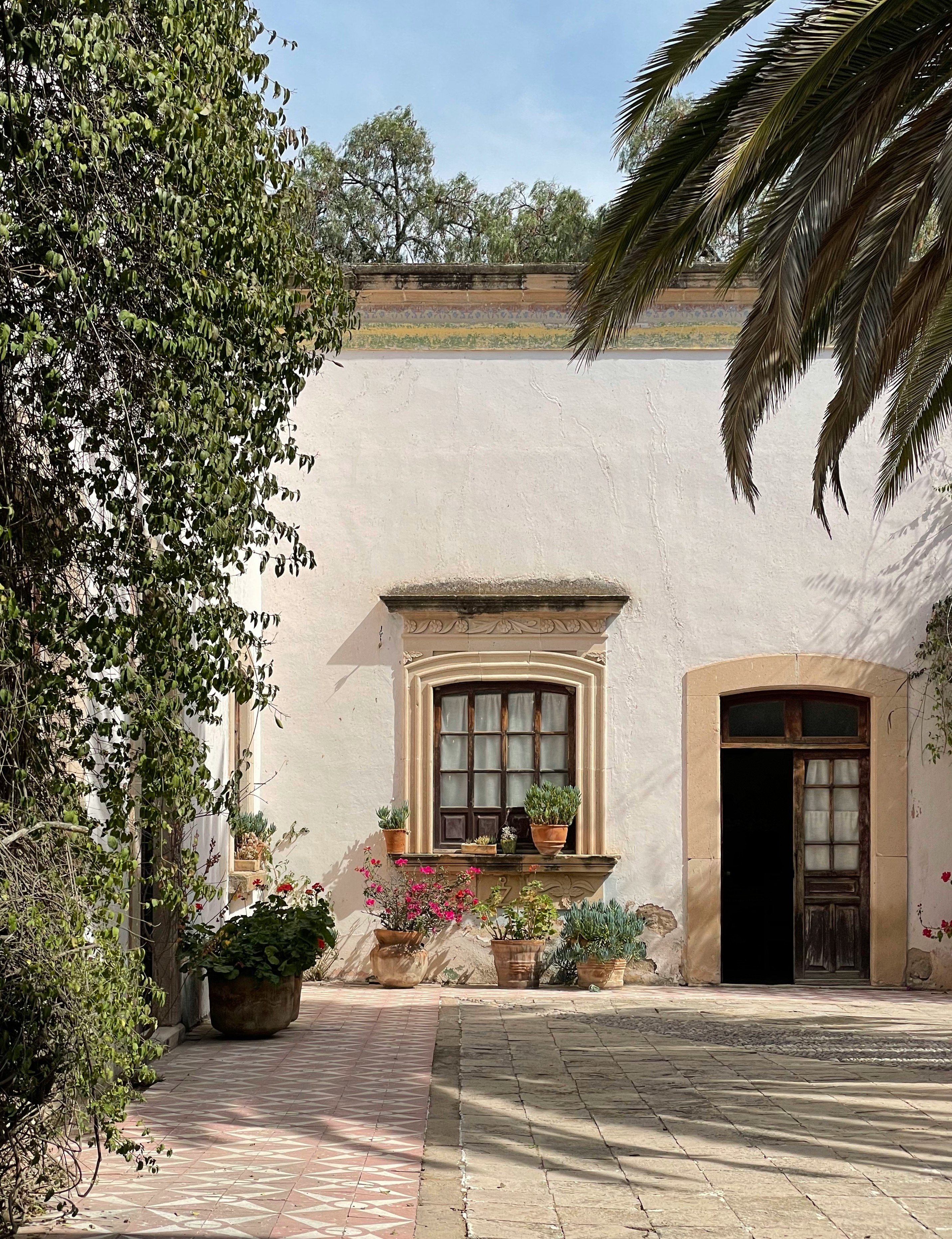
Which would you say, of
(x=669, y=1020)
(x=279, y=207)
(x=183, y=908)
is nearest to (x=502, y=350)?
(x=669, y=1020)

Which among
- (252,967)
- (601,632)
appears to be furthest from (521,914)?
(252,967)

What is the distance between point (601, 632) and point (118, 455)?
27.0 ft

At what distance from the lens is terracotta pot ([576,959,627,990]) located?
11555 mm

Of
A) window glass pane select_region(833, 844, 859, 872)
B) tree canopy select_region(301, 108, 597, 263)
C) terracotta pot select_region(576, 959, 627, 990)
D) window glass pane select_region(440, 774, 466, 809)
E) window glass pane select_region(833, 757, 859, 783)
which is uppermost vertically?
tree canopy select_region(301, 108, 597, 263)

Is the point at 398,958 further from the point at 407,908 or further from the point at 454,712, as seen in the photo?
the point at 454,712

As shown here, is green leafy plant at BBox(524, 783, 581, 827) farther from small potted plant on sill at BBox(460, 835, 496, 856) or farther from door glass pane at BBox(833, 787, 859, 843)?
door glass pane at BBox(833, 787, 859, 843)

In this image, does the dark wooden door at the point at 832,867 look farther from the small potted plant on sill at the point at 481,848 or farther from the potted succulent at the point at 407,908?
the potted succulent at the point at 407,908

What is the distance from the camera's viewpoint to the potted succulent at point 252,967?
29.3 feet

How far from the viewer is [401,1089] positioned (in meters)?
7.27

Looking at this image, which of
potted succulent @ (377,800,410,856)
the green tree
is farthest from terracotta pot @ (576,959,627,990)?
the green tree

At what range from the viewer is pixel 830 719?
12359 mm

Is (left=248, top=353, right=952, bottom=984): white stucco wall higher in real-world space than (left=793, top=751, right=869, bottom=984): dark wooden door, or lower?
higher

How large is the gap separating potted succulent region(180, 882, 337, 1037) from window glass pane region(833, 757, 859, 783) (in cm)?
523

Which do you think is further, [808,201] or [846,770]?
[846,770]
